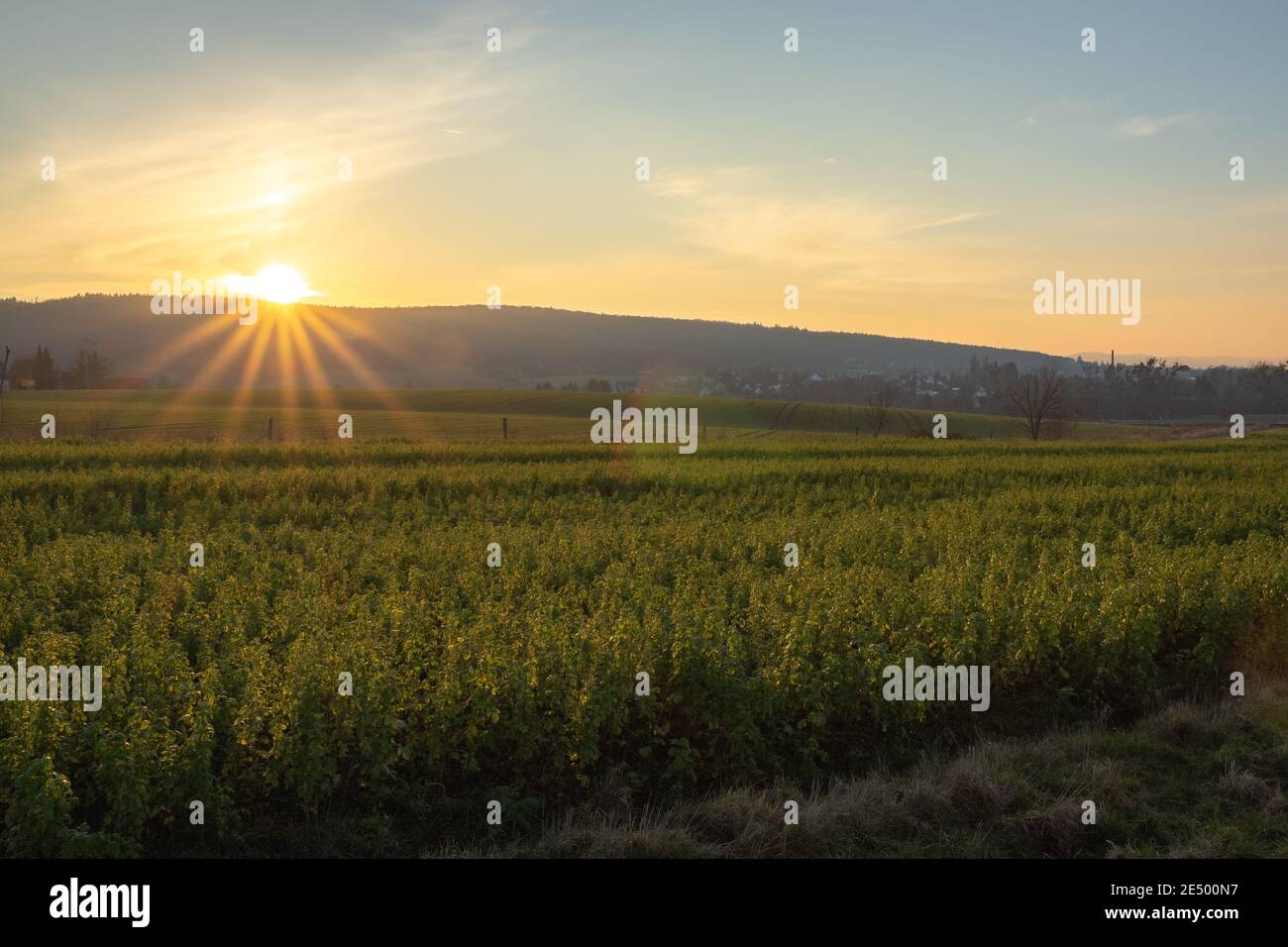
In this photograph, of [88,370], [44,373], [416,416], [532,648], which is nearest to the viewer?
[532,648]

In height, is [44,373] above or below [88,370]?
below

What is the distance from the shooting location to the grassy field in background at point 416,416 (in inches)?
2564

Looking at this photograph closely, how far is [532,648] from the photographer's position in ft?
29.0

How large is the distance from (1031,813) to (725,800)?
8.04 feet

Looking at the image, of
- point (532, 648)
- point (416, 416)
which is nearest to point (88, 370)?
point (416, 416)

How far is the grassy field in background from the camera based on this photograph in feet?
214

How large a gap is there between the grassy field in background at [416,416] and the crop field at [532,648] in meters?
39.3

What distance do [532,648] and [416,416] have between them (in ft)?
257

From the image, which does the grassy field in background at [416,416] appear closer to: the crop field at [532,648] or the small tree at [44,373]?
the small tree at [44,373]

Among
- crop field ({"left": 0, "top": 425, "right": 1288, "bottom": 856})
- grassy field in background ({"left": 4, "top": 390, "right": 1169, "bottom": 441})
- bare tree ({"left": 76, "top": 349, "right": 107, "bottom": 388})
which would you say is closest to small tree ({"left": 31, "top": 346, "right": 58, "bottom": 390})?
bare tree ({"left": 76, "top": 349, "right": 107, "bottom": 388})

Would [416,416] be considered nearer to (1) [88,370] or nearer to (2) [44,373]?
(1) [88,370]

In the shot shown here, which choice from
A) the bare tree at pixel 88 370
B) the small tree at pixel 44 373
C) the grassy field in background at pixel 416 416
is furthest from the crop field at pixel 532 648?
the small tree at pixel 44 373

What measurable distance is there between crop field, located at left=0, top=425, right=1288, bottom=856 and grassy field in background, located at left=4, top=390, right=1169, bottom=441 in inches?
1548

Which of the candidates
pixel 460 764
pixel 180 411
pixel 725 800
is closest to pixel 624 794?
pixel 725 800
